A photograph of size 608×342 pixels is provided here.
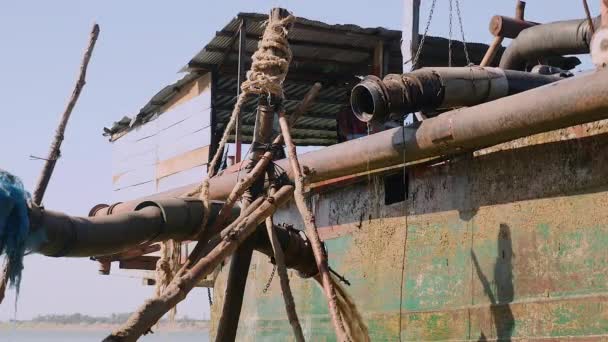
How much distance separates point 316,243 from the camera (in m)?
5.32

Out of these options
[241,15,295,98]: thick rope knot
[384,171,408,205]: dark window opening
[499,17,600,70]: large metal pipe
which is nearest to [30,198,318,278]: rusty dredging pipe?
[241,15,295,98]: thick rope knot

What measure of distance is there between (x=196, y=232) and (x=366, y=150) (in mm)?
1746

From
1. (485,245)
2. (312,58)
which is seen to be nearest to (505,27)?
(485,245)

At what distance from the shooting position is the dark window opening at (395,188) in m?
7.19

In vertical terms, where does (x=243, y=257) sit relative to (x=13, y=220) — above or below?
below

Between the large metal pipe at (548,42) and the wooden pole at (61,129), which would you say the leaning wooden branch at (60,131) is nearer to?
the wooden pole at (61,129)

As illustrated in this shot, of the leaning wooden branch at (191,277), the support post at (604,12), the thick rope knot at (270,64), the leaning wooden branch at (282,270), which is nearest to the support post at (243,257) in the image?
the thick rope knot at (270,64)

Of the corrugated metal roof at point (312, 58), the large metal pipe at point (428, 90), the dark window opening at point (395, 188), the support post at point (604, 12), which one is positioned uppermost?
the corrugated metal roof at point (312, 58)

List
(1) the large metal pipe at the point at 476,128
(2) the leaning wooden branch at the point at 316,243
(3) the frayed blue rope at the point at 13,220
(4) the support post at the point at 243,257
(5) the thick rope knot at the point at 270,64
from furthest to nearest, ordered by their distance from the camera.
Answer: (5) the thick rope knot at the point at 270,64
(4) the support post at the point at 243,257
(1) the large metal pipe at the point at 476,128
(2) the leaning wooden branch at the point at 316,243
(3) the frayed blue rope at the point at 13,220

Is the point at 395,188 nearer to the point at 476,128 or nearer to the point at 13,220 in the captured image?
the point at 476,128

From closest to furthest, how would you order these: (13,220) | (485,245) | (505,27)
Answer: (13,220)
(485,245)
(505,27)

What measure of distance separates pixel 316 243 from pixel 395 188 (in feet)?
6.95

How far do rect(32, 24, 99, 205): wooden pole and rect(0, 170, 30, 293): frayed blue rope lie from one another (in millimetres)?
1587

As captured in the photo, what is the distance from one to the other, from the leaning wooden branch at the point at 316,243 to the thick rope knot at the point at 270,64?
0.34 meters
